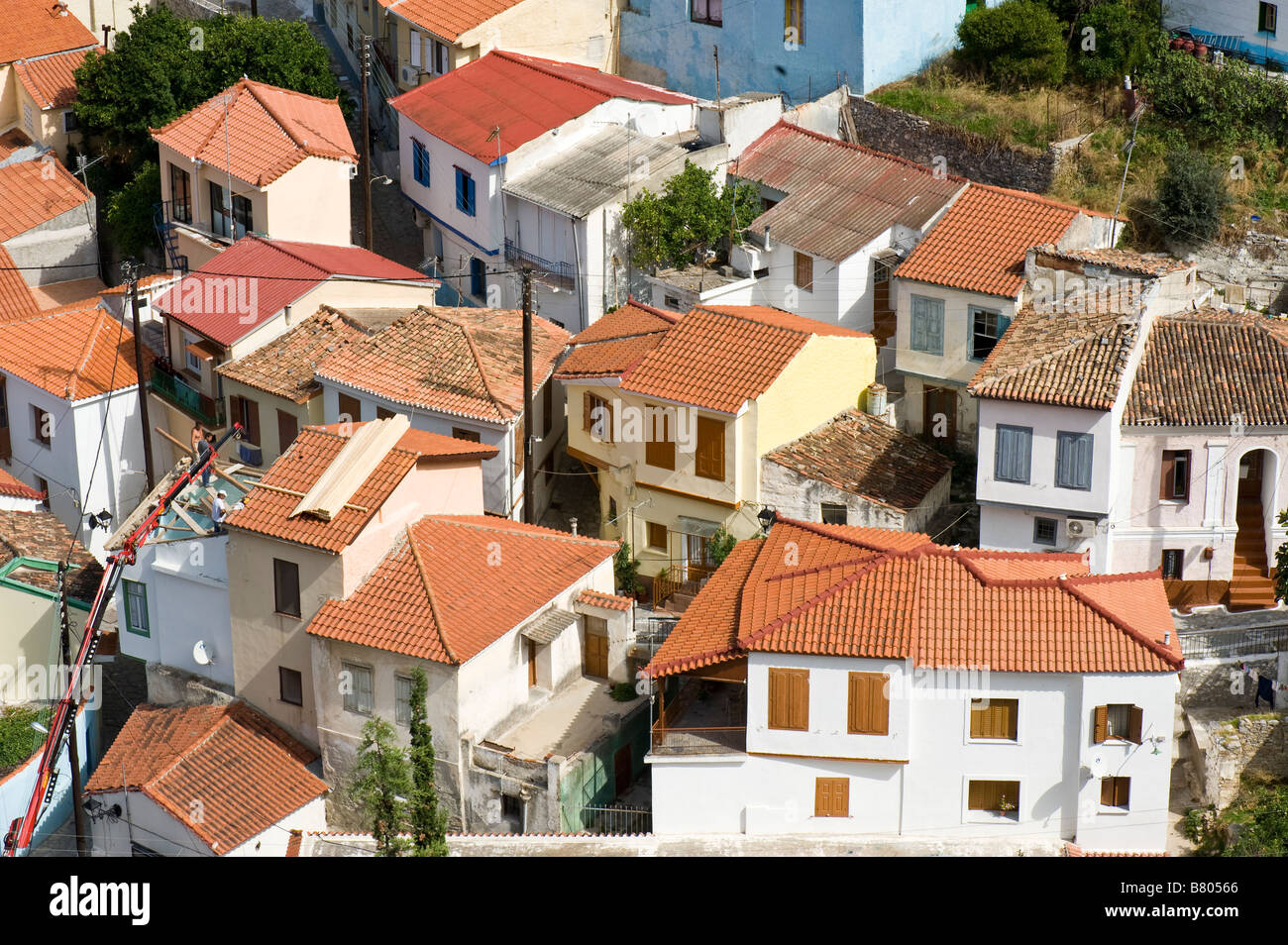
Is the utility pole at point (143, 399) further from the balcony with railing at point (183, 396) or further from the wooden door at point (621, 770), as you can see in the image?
the wooden door at point (621, 770)

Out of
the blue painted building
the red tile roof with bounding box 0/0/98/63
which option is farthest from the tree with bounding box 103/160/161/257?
the blue painted building

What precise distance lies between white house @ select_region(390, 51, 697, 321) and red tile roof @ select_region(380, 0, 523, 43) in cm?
152

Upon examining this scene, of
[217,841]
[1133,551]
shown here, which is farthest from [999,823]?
[217,841]

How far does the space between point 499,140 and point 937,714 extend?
80.7ft

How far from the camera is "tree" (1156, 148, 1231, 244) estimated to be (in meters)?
50.9

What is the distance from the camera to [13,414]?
188 feet

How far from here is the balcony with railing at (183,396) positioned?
5350cm

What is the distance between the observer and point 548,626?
41969 millimetres

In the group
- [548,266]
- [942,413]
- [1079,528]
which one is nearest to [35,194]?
[548,266]

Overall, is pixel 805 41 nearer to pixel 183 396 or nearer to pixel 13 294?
pixel 183 396

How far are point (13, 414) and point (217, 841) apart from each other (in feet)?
73.1

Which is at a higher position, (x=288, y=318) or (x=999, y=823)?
(x=288, y=318)
